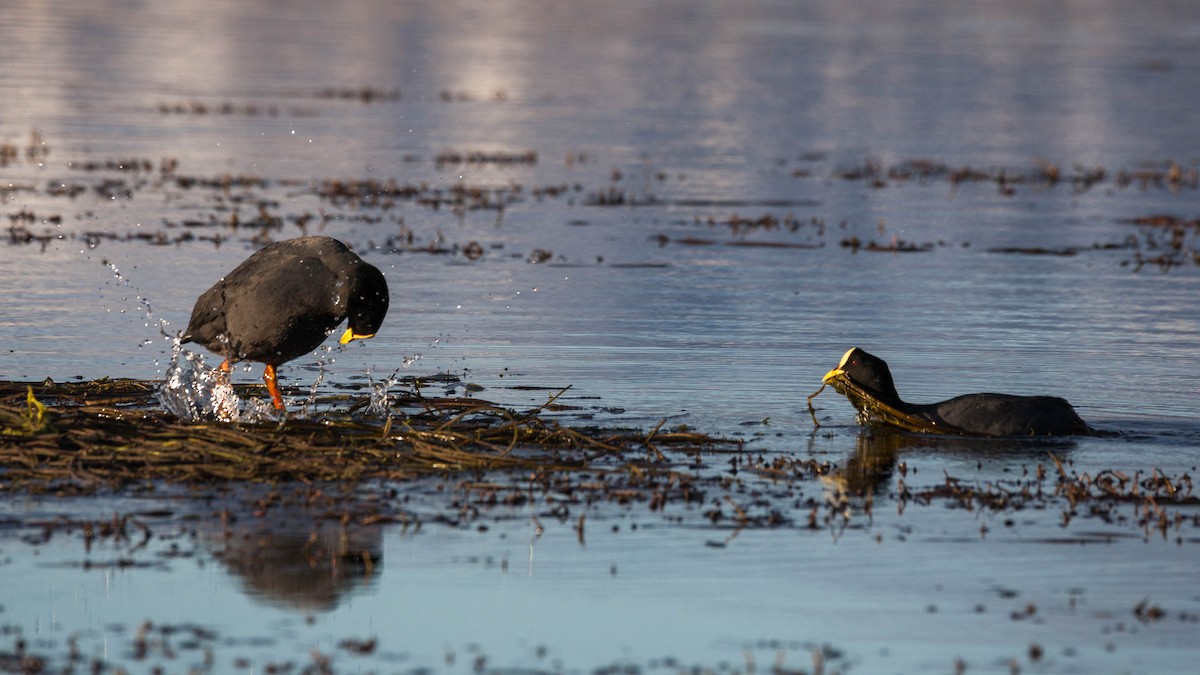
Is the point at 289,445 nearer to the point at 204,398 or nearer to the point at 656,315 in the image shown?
the point at 204,398

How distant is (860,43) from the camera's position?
65188 mm

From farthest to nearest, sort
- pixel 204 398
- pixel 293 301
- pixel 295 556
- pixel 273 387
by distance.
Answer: pixel 273 387, pixel 204 398, pixel 293 301, pixel 295 556

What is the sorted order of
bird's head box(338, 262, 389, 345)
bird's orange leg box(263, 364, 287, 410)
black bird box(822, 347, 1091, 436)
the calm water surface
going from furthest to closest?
bird's orange leg box(263, 364, 287, 410) → black bird box(822, 347, 1091, 436) → bird's head box(338, 262, 389, 345) → the calm water surface

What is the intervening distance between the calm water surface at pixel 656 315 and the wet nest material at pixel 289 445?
0.50 meters

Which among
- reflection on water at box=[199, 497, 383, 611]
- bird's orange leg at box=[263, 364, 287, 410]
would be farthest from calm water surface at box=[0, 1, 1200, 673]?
bird's orange leg at box=[263, 364, 287, 410]

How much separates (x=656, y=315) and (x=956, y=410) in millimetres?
4959

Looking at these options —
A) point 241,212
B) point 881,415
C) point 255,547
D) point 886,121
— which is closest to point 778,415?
point 881,415

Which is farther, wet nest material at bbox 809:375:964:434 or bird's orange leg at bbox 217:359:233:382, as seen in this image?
bird's orange leg at bbox 217:359:233:382

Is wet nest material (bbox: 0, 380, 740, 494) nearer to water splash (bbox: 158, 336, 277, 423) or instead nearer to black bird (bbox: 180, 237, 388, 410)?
water splash (bbox: 158, 336, 277, 423)

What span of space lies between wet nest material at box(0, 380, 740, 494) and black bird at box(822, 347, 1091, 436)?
1.13 metres

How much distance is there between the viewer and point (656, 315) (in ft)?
51.7

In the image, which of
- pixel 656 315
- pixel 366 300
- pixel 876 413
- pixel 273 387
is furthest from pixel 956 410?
pixel 656 315

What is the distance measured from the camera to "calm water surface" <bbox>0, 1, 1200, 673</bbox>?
728 centimetres

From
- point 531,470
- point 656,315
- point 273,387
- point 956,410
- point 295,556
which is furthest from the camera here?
point 656,315
